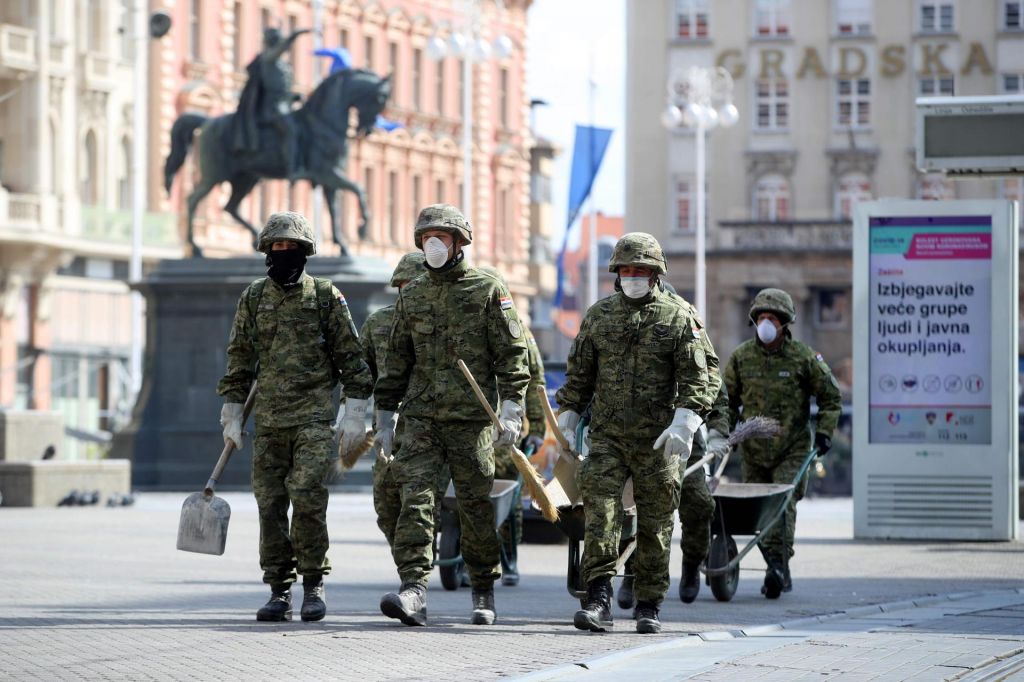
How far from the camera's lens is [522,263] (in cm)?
8056

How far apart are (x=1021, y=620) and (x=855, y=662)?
8.66 ft

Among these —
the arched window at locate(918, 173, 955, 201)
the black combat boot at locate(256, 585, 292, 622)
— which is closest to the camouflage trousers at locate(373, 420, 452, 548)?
the black combat boot at locate(256, 585, 292, 622)

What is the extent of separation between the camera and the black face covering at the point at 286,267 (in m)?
12.5

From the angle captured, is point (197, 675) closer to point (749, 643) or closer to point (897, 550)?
point (749, 643)

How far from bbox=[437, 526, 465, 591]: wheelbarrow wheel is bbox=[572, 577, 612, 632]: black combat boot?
3167 mm

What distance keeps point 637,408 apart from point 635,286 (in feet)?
1.95

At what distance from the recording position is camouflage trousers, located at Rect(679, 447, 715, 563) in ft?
44.8

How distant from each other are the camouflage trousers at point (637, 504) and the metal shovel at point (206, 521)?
1.76 meters

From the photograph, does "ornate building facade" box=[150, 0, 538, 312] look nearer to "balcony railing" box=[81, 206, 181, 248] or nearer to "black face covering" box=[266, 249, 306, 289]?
"balcony railing" box=[81, 206, 181, 248]

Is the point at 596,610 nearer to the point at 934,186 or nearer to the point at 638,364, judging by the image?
the point at 638,364

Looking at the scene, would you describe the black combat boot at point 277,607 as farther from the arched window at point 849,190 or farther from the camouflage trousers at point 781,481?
the arched window at point 849,190

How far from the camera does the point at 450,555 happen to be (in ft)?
50.8

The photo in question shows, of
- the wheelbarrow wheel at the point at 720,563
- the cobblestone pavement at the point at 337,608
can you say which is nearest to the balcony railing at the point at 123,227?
the cobblestone pavement at the point at 337,608

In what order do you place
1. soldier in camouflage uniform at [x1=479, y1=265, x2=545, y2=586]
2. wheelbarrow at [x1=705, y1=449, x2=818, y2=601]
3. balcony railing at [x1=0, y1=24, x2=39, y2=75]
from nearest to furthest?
1. wheelbarrow at [x1=705, y1=449, x2=818, y2=601]
2. soldier in camouflage uniform at [x1=479, y1=265, x2=545, y2=586]
3. balcony railing at [x1=0, y1=24, x2=39, y2=75]
